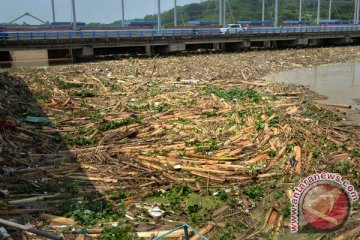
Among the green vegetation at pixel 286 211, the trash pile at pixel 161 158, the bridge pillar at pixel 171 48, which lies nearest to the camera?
the trash pile at pixel 161 158

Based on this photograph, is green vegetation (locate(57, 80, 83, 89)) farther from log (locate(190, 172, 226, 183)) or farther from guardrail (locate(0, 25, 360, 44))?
guardrail (locate(0, 25, 360, 44))

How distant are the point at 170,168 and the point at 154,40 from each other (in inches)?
1244

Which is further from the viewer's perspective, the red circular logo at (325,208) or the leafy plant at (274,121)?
the leafy plant at (274,121)

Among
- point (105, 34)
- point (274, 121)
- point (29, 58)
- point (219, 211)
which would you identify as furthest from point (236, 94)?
point (29, 58)

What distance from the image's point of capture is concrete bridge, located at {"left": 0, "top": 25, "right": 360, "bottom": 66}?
33656mm

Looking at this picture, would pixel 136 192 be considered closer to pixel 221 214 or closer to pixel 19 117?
pixel 221 214

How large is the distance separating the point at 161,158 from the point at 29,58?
31711mm

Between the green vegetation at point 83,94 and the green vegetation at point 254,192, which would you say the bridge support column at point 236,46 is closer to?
the green vegetation at point 83,94

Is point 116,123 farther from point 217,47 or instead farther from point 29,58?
point 217,47

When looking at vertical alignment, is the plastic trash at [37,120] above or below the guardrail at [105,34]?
below

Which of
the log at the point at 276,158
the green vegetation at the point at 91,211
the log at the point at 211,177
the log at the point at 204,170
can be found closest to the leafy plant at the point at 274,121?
the log at the point at 276,158

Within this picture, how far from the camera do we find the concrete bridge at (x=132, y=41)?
33656 mm

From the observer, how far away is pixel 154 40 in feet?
131

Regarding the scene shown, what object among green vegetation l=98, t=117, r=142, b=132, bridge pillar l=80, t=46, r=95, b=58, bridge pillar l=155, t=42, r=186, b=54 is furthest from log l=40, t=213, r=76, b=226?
bridge pillar l=155, t=42, r=186, b=54
